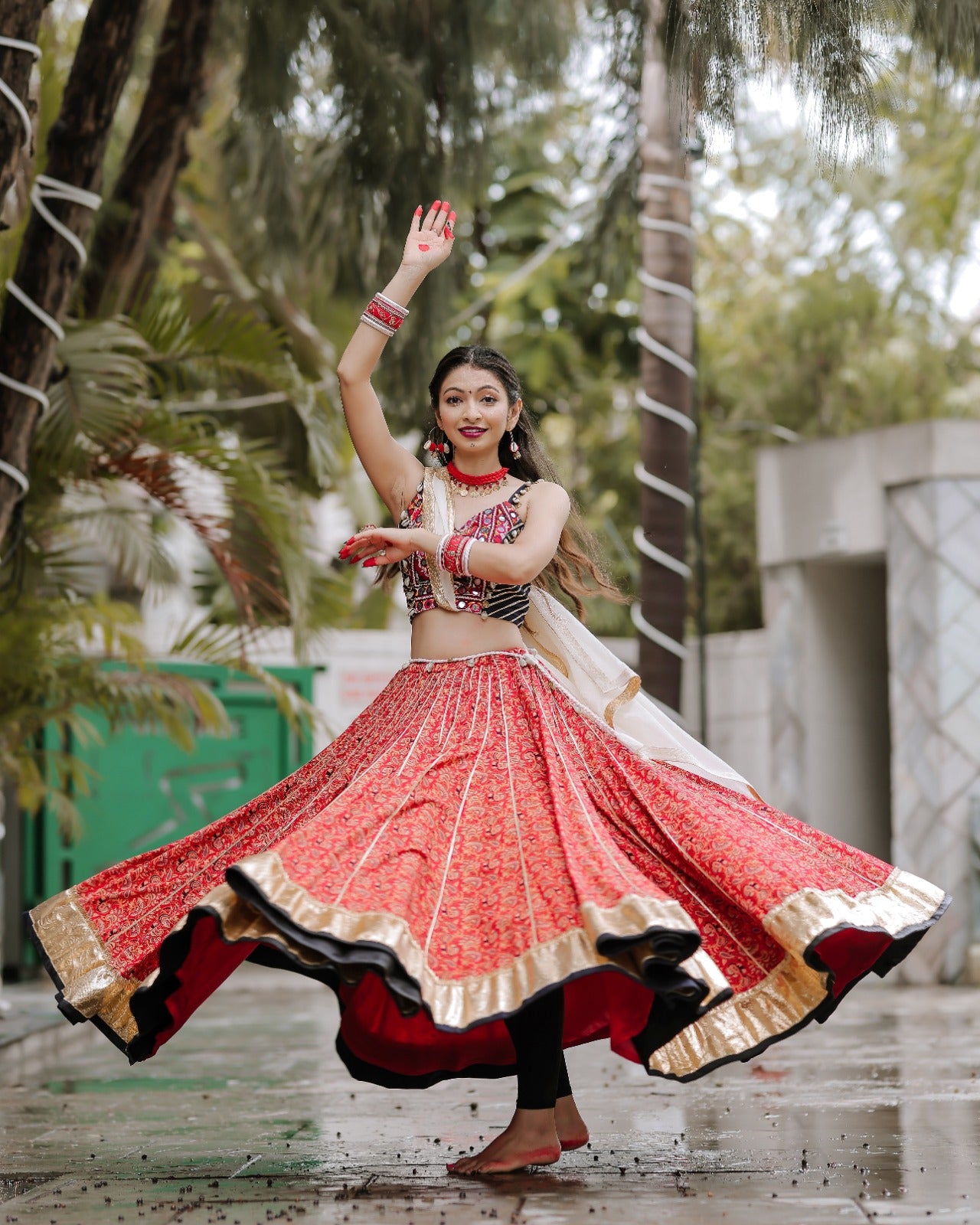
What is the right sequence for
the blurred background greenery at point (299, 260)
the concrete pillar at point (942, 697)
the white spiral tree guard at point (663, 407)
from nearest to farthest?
the blurred background greenery at point (299, 260)
the white spiral tree guard at point (663, 407)
the concrete pillar at point (942, 697)

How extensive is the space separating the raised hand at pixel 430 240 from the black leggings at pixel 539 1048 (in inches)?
72.8

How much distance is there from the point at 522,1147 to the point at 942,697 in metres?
7.48

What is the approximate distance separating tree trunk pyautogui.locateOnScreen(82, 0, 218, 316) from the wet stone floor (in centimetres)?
389

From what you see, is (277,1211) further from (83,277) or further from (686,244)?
(686,244)

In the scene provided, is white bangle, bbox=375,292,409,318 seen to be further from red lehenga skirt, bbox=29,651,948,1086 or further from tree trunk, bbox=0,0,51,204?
tree trunk, bbox=0,0,51,204

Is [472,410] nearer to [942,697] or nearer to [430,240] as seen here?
[430,240]

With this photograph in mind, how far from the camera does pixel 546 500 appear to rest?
4.43 m

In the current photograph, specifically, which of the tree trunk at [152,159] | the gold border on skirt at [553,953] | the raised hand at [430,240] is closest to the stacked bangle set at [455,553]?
the raised hand at [430,240]

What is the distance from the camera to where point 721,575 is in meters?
20.8

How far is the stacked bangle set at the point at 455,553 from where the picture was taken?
420 centimetres

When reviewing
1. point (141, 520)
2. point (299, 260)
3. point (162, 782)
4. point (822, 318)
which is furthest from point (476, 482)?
point (822, 318)

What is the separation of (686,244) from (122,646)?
4244 millimetres

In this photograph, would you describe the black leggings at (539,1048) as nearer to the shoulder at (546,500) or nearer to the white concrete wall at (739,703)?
the shoulder at (546,500)

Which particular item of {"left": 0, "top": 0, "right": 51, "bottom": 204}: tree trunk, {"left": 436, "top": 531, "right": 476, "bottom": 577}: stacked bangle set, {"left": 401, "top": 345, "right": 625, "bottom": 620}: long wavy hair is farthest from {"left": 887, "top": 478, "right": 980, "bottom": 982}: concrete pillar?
{"left": 436, "top": 531, "right": 476, "bottom": 577}: stacked bangle set
